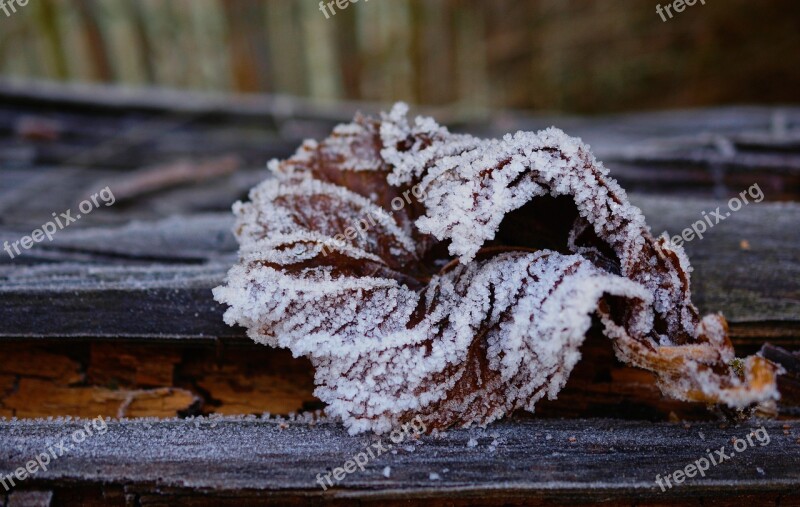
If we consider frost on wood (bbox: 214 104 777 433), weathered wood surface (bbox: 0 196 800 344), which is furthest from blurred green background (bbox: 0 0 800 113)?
frost on wood (bbox: 214 104 777 433)

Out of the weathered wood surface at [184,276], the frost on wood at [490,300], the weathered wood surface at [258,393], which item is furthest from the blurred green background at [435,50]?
the frost on wood at [490,300]

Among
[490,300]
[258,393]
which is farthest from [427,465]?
[258,393]

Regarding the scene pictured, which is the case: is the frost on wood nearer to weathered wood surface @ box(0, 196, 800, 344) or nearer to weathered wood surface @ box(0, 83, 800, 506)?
weathered wood surface @ box(0, 83, 800, 506)

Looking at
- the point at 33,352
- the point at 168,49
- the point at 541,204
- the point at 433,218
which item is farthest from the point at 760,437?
the point at 168,49

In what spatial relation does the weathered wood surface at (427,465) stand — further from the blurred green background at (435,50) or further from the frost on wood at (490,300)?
the blurred green background at (435,50)

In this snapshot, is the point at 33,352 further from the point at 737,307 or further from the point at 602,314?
the point at 737,307

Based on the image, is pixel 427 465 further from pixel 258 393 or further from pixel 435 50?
pixel 435 50

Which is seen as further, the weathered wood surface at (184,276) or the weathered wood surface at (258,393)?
the weathered wood surface at (184,276)
